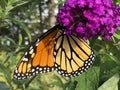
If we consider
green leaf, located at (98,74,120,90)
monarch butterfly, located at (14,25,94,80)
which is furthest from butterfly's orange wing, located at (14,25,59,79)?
green leaf, located at (98,74,120,90)

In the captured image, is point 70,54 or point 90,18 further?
point 70,54

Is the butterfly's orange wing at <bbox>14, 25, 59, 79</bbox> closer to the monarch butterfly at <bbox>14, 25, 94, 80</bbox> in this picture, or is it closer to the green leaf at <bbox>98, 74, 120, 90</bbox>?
the monarch butterfly at <bbox>14, 25, 94, 80</bbox>

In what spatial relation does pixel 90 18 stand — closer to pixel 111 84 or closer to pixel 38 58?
pixel 111 84

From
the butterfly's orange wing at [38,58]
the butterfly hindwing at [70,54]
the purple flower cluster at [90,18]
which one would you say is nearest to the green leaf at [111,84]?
the butterfly hindwing at [70,54]

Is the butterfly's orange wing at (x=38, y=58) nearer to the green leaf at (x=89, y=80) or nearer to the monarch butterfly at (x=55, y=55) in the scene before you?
the monarch butterfly at (x=55, y=55)

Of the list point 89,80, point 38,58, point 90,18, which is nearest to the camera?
point 90,18

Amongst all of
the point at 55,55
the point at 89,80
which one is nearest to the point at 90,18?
the point at 89,80
